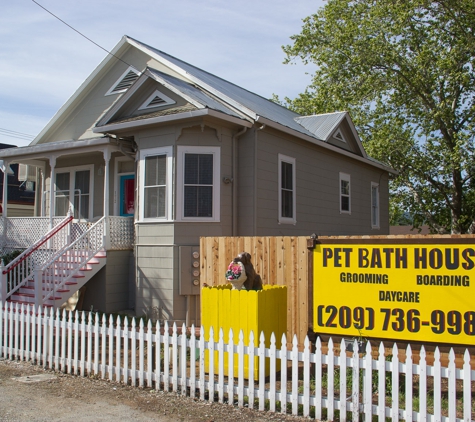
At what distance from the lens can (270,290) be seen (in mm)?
7496

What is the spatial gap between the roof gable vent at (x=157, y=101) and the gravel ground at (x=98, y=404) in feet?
25.7

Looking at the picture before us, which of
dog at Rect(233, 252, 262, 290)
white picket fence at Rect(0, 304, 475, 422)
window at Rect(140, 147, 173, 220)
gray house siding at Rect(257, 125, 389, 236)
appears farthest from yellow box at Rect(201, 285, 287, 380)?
gray house siding at Rect(257, 125, 389, 236)

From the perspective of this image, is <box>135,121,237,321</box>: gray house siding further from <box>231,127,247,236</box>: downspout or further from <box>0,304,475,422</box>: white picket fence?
<box>0,304,475,422</box>: white picket fence

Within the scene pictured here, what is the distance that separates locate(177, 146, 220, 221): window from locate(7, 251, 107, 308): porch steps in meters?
2.57

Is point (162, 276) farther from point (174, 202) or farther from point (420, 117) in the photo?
point (420, 117)

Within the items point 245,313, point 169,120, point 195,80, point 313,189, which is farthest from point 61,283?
point 313,189

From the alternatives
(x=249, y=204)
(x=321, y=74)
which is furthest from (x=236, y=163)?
(x=321, y=74)

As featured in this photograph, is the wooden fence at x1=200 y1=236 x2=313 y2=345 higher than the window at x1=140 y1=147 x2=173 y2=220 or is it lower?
lower

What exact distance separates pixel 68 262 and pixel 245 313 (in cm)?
723

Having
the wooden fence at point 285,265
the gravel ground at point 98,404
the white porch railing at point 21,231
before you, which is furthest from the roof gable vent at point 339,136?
the gravel ground at point 98,404

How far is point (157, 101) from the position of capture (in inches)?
531

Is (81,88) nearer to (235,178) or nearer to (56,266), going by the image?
(56,266)

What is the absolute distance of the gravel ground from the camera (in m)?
5.85

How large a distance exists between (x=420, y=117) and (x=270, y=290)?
70.4 feet
